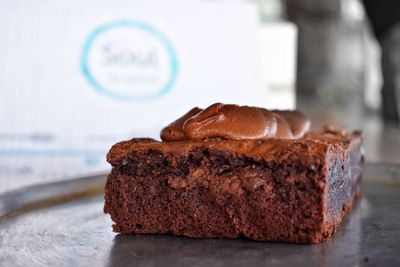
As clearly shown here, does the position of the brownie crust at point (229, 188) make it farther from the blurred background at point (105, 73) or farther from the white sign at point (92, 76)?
the white sign at point (92, 76)

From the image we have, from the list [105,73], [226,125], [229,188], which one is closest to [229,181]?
[229,188]

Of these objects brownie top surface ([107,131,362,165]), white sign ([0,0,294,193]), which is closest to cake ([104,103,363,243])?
brownie top surface ([107,131,362,165])

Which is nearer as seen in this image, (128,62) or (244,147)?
(244,147)

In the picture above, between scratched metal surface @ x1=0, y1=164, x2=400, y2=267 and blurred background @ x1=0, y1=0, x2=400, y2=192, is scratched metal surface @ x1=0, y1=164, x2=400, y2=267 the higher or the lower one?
the lower one

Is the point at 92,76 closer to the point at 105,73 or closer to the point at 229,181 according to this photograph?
the point at 105,73

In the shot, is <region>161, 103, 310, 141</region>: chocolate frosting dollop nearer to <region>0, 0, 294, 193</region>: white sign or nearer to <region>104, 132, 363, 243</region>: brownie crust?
<region>104, 132, 363, 243</region>: brownie crust

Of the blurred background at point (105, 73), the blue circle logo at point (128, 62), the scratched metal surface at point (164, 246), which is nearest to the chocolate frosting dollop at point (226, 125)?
the scratched metal surface at point (164, 246)

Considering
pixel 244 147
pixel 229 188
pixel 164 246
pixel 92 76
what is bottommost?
pixel 164 246
